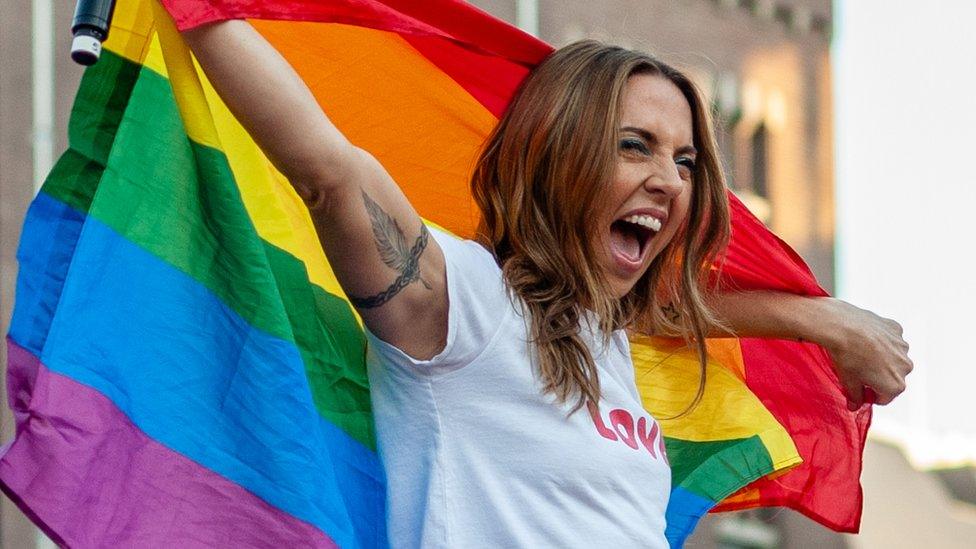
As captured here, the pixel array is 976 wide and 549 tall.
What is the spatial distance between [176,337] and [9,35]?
810 centimetres

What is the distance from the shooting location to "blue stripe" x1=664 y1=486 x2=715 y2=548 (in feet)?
12.8

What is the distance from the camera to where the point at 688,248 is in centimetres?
360

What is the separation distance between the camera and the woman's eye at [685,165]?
345cm

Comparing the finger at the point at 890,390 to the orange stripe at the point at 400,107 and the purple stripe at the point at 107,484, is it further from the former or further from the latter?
the purple stripe at the point at 107,484

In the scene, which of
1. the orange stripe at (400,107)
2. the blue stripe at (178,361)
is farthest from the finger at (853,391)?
the blue stripe at (178,361)

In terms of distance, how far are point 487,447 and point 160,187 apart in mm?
757

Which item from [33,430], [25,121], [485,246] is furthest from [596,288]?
[25,121]

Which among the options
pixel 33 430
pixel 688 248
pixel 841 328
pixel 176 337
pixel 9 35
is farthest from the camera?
pixel 9 35

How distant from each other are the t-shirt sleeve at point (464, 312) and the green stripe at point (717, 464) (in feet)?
3.70

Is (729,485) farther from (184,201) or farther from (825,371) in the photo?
(184,201)

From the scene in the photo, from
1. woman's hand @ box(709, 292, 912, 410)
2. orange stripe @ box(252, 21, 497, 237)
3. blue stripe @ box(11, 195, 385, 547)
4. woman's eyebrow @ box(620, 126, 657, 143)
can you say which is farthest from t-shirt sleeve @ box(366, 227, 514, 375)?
woman's hand @ box(709, 292, 912, 410)

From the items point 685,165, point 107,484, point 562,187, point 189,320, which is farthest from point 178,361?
point 685,165

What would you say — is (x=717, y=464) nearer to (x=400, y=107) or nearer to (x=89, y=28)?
(x=400, y=107)

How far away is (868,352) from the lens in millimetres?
3824
